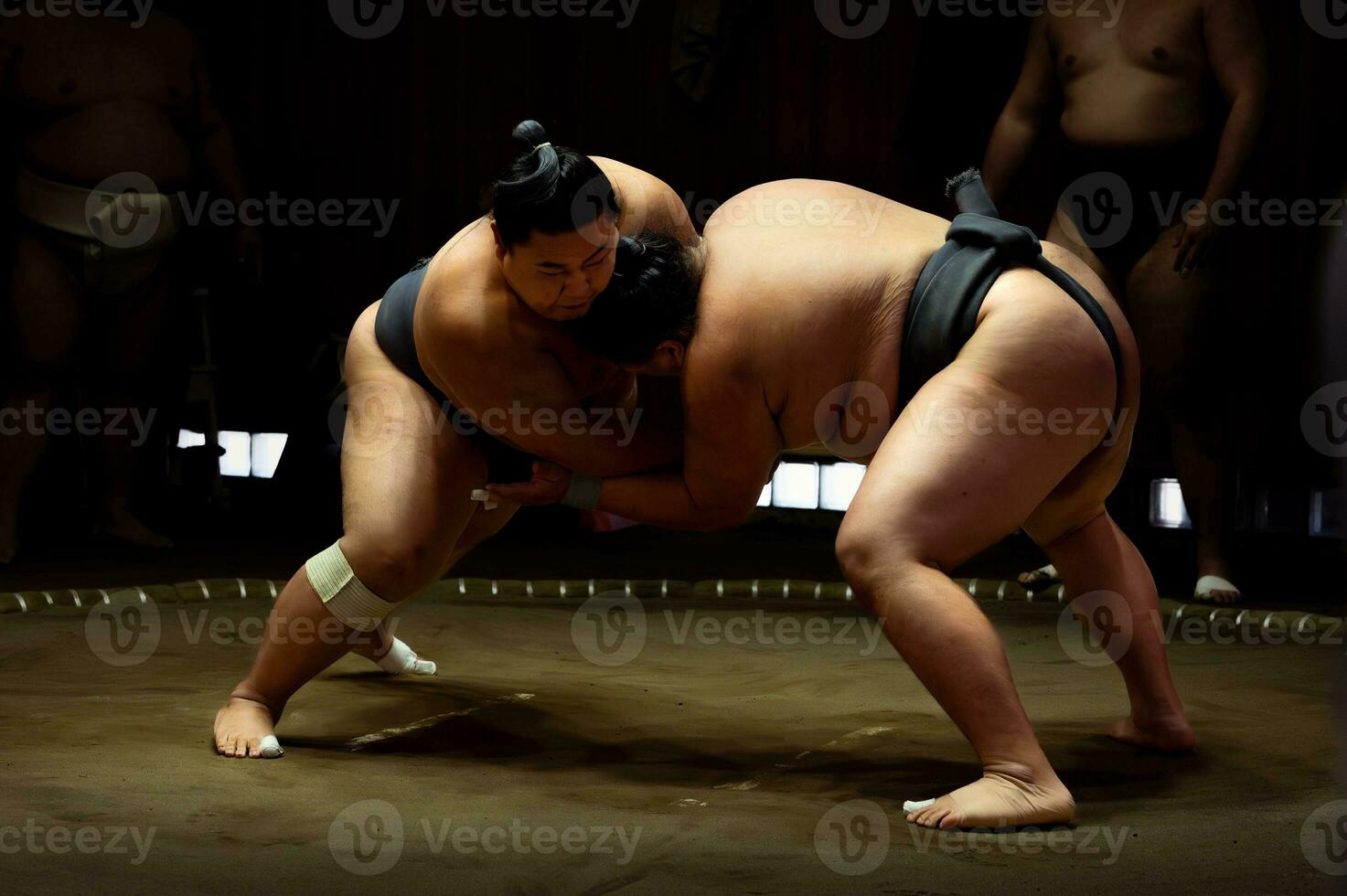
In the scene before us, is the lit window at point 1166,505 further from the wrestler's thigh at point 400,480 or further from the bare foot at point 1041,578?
the wrestler's thigh at point 400,480

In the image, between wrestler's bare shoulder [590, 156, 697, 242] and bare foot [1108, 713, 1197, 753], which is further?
bare foot [1108, 713, 1197, 753]

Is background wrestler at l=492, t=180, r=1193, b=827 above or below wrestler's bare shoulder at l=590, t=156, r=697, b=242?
below

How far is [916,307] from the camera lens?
1.73 m

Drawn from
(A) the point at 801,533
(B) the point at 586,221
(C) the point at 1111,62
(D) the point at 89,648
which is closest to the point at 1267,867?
(B) the point at 586,221

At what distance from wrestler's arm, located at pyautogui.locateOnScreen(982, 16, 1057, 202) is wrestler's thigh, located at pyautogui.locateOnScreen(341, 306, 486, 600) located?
190cm

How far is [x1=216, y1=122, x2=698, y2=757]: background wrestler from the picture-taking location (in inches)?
69.6

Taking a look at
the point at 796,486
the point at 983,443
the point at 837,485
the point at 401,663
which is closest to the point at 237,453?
the point at 796,486

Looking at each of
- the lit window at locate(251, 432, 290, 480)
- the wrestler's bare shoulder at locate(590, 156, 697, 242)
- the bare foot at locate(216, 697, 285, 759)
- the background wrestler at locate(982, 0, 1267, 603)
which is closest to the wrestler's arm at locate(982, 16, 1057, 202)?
the background wrestler at locate(982, 0, 1267, 603)

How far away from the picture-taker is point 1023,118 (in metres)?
3.51

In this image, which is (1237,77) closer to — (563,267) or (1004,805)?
(563,267)

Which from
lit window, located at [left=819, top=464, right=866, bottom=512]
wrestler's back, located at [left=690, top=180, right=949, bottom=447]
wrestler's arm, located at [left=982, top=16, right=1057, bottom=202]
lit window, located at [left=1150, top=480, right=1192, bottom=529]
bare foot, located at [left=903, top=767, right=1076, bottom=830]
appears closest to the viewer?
bare foot, located at [left=903, top=767, right=1076, bottom=830]

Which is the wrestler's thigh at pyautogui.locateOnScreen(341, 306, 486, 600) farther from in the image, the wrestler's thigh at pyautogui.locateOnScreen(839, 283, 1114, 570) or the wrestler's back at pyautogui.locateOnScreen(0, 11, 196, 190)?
the wrestler's back at pyautogui.locateOnScreen(0, 11, 196, 190)

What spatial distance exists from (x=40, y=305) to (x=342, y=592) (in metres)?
2.35

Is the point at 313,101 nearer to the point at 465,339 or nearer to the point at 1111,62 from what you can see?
the point at 1111,62
